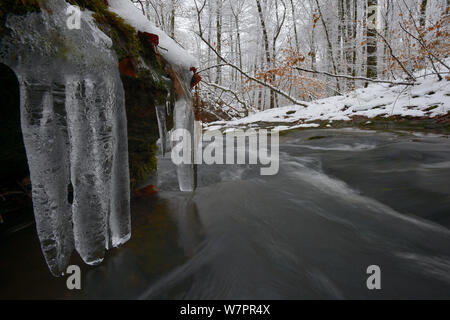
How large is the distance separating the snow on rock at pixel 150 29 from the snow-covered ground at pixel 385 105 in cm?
470

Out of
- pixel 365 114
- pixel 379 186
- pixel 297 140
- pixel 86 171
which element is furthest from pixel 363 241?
pixel 365 114

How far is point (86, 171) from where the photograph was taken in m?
0.91

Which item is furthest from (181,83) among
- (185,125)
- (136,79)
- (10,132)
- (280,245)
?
(280,245)

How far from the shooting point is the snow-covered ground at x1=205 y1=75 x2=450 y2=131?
13.4 feet

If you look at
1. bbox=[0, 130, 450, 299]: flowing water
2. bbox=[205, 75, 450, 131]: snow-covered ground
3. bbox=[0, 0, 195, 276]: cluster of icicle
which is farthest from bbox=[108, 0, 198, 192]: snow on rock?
bbox=[205, 75, 450, 131]: snow-covered ground

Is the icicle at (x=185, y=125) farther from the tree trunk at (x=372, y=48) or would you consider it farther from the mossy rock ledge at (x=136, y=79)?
the tree trunk at (x=372, y=48)

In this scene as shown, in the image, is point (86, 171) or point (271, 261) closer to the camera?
point (86, 171)

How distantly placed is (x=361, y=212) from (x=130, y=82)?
1.83 m

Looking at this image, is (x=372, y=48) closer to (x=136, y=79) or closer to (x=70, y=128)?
(x=136, y=79)

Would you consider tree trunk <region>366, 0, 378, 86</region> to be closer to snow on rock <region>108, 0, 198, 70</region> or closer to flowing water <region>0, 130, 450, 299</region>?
flowing water <region>0, 130, 450, 299</region>

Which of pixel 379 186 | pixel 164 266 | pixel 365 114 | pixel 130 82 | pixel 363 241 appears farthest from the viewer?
pixel 365 114

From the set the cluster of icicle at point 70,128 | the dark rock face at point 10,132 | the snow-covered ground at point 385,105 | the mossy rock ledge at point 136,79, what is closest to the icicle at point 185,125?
the mossy rock ledge at point 136,79

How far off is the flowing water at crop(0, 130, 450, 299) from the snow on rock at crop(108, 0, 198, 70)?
1.18 metres

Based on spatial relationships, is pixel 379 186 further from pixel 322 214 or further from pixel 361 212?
pixel 322 214
